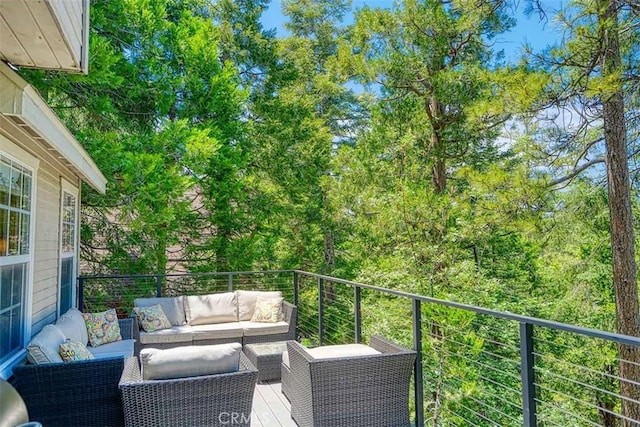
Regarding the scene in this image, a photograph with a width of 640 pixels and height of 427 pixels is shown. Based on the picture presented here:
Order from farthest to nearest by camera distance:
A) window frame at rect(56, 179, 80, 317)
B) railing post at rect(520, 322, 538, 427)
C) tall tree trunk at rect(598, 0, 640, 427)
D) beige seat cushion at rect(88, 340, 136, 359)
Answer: tall tree trunk at rect(598, 0, 640, 427) < window frame at rect(56, 179, 80, 317) < beige seat cushion at rect(88, 340, 136, 359) < railing post at rect(520, 322, 538, 427)

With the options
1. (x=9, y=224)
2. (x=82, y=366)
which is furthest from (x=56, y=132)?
(x=82, y=366)

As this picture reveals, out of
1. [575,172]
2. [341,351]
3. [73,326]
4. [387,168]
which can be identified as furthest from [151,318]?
[575,172]

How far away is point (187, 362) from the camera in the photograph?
297cm

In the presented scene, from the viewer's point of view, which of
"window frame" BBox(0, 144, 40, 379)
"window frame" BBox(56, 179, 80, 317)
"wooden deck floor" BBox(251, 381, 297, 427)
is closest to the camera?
"window frame" BBox(0, 144, 40, 379)

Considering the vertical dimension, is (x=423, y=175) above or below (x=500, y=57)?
below

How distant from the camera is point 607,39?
18.7 ft

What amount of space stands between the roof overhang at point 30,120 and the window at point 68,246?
3.80ft

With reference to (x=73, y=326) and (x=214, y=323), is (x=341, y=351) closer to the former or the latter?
(x=73, y=326)

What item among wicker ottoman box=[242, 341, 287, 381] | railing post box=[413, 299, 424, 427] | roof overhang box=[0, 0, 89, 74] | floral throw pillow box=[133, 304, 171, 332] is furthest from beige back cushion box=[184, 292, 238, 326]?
roof overhang box=[0, 0, 89, 74]

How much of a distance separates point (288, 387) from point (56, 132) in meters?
2.76

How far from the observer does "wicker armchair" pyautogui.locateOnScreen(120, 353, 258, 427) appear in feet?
9.43

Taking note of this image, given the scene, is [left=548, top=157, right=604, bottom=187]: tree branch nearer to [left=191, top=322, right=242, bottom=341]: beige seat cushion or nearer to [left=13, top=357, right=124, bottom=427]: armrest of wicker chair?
[left=191, top=322, right=242, bottom=341]: beige seat cushion

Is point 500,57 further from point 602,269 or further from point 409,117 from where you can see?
point 602,269

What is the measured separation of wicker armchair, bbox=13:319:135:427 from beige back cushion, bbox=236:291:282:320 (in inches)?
129
